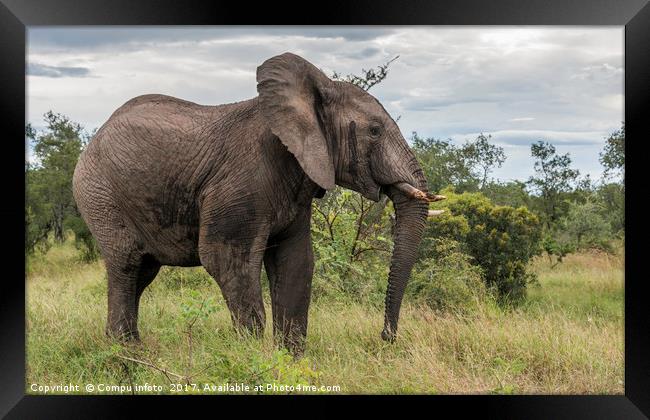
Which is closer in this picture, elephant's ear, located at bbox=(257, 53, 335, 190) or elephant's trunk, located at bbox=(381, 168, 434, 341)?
elephant's ear, located at bbox=(257, 53, 335, 190)

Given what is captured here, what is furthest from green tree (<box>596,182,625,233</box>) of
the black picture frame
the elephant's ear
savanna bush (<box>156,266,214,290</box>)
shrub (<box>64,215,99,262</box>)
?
the elephant's ear

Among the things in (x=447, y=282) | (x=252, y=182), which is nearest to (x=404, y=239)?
(x=252, y=182)

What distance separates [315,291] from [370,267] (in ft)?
3.25

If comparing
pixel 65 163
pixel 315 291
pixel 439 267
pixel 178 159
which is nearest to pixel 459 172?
pixel 439 267

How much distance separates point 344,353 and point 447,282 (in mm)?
3537

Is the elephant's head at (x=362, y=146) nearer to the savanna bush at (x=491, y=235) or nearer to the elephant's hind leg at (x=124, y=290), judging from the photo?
the elephant's hind leg at (x=124, y=290)

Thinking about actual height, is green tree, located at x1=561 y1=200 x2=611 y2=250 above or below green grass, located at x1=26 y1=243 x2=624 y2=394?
above

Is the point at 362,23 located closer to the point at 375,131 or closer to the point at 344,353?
the point at 375,131

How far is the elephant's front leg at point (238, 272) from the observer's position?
743 centimetres

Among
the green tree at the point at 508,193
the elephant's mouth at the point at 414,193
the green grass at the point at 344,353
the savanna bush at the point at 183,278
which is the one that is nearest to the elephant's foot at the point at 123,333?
the green grass at the point at 344,353

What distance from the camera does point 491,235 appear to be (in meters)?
12.3

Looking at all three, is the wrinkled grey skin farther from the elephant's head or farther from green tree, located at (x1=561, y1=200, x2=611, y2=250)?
green tree, located at (x1=561, y1=200, x2=611, y2=250)

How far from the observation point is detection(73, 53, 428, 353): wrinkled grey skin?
24.1 ft

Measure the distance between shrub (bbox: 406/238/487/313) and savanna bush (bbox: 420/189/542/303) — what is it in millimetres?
384
